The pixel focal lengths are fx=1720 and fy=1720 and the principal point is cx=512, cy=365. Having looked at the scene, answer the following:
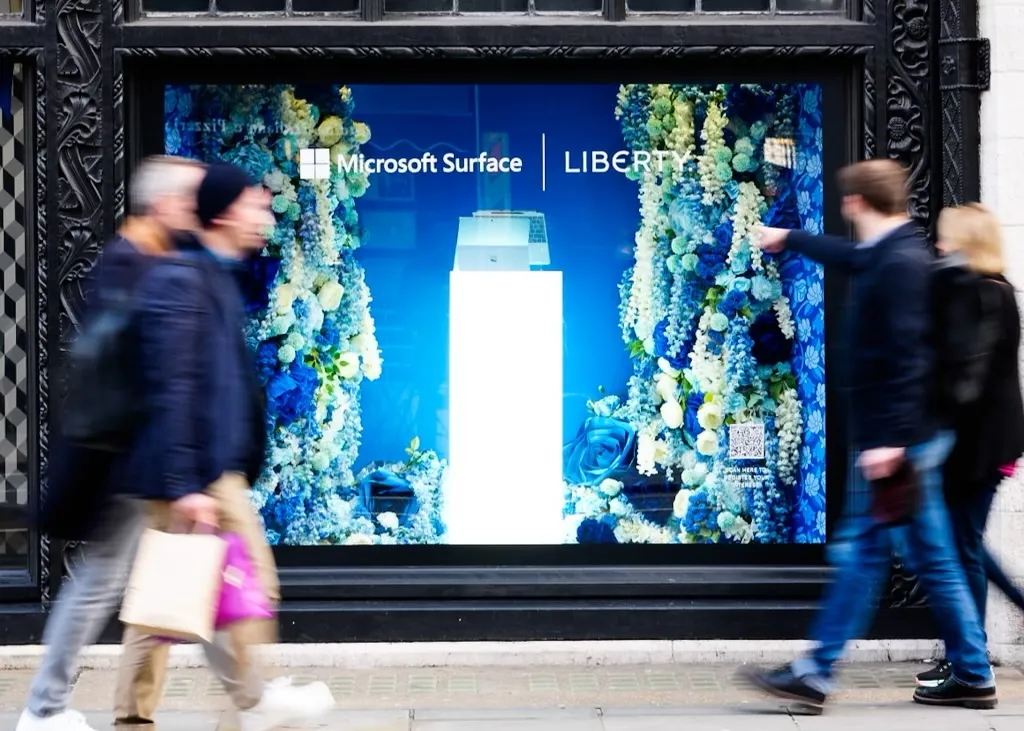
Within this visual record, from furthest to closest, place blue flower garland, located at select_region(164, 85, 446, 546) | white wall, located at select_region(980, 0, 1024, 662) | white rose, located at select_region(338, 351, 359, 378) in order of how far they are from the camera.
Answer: white rose, located at select_region(338, 351, 359, 378) → blue flower garland, located at select_region(164, 85, 446, 546) → white wall, located at select_region(980, 0, 1024, 662)

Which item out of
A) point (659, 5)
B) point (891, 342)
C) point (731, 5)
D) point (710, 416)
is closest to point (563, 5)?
point (659, 5)

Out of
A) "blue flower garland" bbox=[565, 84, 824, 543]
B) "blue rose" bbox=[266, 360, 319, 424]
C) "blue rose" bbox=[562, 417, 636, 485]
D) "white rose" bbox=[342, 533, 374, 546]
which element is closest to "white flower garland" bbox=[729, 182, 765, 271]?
"blue flower garland" bbox=[565, 84, 824, 543]

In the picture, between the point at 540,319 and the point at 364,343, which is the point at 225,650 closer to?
the point at 364,343

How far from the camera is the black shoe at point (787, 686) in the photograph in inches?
237

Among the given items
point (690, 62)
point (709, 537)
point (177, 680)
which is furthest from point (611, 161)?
point (177, 680)

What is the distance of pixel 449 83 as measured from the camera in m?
7.46

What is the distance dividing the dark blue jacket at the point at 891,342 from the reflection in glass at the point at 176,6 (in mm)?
3095

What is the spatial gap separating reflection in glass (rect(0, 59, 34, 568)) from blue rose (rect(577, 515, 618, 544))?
2.42 metres

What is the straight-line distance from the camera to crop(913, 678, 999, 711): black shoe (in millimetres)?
6211

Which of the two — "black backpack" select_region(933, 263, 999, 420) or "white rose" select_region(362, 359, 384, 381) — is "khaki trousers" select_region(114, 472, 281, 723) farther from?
"black backpack" select_region(933, 263, 999, 420)

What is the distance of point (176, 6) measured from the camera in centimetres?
731

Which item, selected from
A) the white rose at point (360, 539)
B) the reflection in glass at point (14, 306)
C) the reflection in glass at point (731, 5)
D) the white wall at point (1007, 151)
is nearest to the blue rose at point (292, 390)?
the white rose at point (360, 539)

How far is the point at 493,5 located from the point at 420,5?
1.02ft

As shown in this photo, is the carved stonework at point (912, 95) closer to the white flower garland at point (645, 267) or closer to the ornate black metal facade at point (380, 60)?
the ornate black metal facade at point (380, 60)
